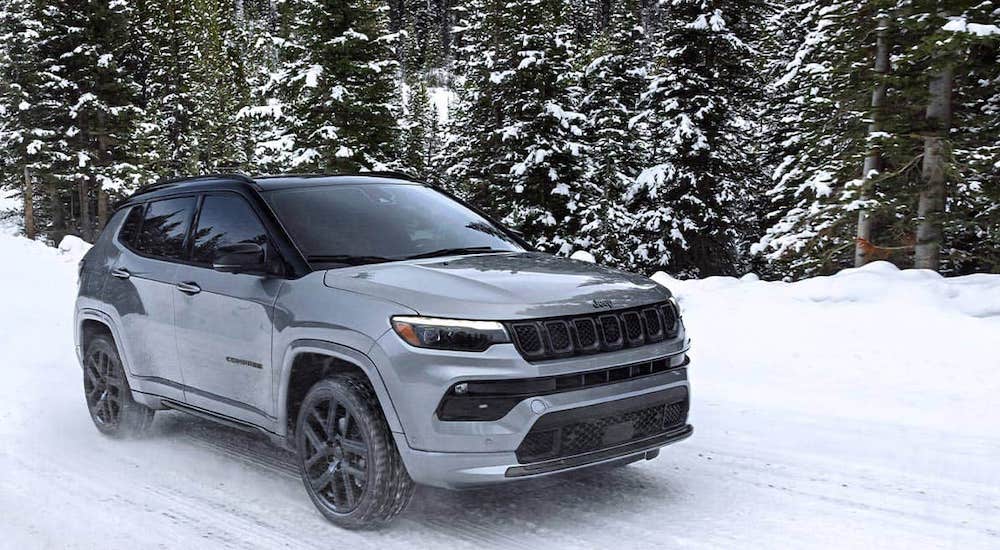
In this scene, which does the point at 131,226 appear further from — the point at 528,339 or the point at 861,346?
the point at 861,346

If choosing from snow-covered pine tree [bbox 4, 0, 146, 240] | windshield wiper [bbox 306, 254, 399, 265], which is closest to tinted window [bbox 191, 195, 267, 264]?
windshield wiper [bbox 306, 254, 399, 265]

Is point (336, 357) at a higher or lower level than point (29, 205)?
lower

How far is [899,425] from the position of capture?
5996 mm

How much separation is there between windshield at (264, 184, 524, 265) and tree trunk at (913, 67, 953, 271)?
30.6 ft

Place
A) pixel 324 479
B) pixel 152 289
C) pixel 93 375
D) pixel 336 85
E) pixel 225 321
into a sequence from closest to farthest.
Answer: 1. pixel 324 479
2. pixel 225 321
3. pixel 152 289
4. pixel 93 375
5. pixel 336 85

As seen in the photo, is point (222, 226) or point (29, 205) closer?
point (222, 226)

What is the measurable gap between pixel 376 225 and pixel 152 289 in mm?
1736

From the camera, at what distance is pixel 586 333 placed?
4.05 meters

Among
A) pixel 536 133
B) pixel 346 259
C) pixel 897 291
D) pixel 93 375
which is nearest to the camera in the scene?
pixel 346 259

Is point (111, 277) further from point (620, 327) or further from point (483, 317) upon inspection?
point (620, 327)

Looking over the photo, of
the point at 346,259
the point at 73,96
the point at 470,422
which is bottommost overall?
the point at 470,422

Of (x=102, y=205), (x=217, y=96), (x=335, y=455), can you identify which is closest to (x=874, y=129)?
(x=335, y=455)

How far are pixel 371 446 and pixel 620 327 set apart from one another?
1.37 meters

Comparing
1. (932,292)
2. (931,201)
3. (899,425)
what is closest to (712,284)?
(932,292)
